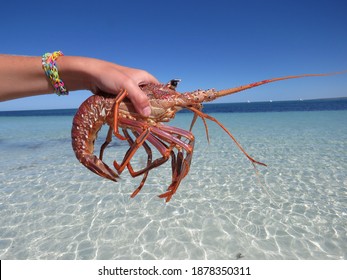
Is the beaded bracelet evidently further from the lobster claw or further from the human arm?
the lobster claw

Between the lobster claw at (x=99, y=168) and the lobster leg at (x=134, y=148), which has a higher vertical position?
the lobster leg at (x=134, y=148)

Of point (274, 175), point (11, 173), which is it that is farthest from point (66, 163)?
point (274, 175)

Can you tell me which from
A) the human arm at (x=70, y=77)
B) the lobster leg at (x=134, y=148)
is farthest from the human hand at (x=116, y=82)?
the lobster leg at (x=134, y=148)

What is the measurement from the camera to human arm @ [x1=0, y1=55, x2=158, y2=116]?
203 cm

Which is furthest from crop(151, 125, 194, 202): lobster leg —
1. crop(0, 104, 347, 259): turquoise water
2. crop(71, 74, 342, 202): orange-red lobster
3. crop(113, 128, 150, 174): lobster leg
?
crop(0, 104, 347, 259): turquoise water

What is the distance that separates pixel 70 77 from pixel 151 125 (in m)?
0.84

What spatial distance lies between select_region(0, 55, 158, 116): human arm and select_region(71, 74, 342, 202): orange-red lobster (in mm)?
120

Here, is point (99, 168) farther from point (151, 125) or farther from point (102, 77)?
point (102, 77)

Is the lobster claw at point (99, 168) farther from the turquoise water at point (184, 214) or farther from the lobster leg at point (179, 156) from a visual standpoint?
the turquoise water at point (184, 214)

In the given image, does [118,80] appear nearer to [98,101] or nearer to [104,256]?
[98,101]

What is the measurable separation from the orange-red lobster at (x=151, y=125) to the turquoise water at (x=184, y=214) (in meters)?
3.02

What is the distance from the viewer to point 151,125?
2225 mm

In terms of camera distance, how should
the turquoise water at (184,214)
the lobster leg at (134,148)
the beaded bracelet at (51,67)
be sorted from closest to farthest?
the lobster leg at (134,148)
the beaded bracelet at (51,67)
the turquoise water at (184,214)

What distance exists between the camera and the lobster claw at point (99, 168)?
215cm
